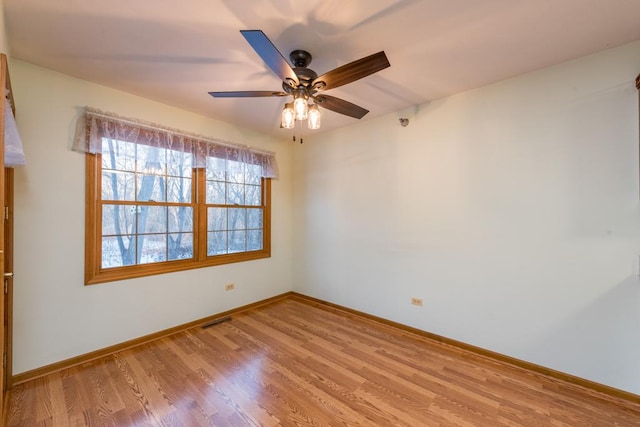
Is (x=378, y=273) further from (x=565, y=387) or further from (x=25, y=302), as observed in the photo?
(x=25, y=302)

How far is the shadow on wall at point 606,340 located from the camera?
76.2 inches

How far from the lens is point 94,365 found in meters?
2.37

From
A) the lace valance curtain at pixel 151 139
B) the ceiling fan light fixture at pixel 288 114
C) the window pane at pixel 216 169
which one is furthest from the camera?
the window pane at pixel 216 169

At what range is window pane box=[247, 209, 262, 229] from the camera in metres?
3.92

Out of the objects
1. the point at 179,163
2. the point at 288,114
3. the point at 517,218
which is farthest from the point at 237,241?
the point at 517,218

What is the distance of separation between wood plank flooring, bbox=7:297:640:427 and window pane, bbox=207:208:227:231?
52.9 inches

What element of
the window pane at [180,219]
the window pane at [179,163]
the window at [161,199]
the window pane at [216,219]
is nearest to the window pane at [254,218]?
the window at [161,199]

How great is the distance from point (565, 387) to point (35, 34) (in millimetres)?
4741

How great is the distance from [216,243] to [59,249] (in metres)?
1.49

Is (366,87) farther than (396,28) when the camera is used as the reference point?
Yes

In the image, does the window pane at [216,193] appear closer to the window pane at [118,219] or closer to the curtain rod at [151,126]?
the curtain rod at [151,126]

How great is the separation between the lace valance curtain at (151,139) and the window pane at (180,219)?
0.57m

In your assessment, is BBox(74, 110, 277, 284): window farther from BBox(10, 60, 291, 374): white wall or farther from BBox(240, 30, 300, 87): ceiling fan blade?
BBox(240, 30, 300, 87): ceiling fan blade

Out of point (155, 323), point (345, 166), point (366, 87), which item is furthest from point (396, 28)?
point (155, 323)
